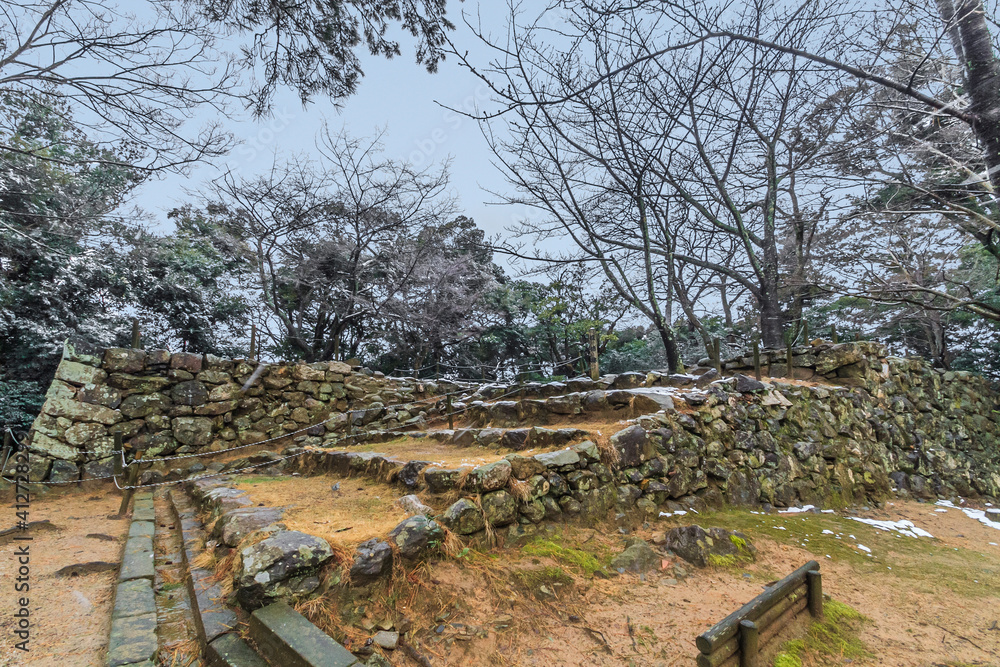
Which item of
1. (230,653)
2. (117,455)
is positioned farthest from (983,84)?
(117,455)

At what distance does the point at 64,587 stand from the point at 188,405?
416cm

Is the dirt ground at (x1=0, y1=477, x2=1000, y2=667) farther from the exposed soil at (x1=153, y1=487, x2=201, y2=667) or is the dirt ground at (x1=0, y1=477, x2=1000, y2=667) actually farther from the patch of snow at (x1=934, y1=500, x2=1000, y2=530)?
the patch of snow at (x1=934, y1=500, x2=1000, y2=530)

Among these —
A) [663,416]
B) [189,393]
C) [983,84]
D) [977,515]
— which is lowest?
[977,515]

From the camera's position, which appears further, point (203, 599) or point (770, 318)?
point (770, 318)

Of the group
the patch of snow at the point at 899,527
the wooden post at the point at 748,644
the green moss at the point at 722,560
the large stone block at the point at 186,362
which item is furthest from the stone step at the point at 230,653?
the large stone block at the point at 186,362

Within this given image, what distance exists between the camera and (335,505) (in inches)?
122

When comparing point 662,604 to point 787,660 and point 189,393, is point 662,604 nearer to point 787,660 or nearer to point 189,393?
point 787,660

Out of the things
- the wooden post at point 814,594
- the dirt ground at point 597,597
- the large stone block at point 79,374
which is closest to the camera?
the dirt ground at point 597,597

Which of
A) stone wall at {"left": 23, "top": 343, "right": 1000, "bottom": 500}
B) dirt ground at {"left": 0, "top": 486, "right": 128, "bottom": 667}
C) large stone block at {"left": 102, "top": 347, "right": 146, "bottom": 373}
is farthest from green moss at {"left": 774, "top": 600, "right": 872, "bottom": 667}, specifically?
large stone block at {"left": 102, "top": 347, "right": 146, "bottom": 373}

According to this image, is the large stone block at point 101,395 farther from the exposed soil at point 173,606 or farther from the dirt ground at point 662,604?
the dirt ground at point 662,604

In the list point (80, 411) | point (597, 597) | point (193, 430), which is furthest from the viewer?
point (193, 430)

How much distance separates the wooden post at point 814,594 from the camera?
2221mm

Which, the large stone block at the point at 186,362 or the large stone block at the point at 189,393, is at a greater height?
the large stone block at the point at 186,362

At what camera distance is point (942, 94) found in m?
4.89
